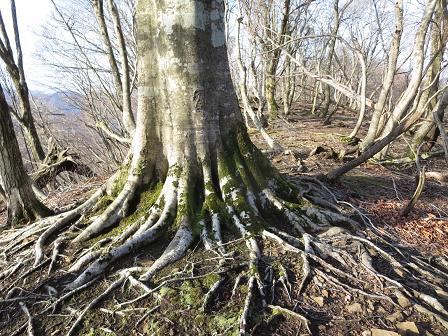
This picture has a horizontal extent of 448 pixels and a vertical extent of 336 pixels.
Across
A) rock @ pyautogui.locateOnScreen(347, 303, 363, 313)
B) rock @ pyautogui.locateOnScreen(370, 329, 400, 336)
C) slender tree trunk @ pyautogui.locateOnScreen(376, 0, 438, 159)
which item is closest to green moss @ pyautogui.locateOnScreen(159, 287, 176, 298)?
rock @ pyautogui.locateOnScreen(347, 303, 363, 313)

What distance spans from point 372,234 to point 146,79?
9.58 ft

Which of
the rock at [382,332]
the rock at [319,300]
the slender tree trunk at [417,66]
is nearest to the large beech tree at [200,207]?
the rock at [319,300]

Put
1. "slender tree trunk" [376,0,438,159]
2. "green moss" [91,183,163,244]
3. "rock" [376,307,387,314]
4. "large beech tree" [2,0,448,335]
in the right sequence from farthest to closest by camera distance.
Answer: "slender tree trunk" [376,0,438,159], "green moss" [91,183,163,244], "large beech tree" [2,0,448,335], "rock" [376,307,387,314]

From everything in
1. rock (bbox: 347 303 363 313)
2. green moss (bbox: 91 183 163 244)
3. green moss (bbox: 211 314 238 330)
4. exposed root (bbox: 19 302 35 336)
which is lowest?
rock (bbox: 347 303 363 313)

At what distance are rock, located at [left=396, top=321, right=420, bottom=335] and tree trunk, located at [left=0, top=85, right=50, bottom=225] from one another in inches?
155

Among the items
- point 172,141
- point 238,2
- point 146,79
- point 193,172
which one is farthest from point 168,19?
point 238,2

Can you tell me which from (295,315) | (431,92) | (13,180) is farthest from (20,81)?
(431,92)

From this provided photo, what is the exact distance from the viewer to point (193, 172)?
349 cm

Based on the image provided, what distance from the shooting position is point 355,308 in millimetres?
2445

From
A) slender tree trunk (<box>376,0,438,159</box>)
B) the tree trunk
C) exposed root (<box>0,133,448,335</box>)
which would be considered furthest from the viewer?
slender tree trunk (<box>376,0,438,159</box>)

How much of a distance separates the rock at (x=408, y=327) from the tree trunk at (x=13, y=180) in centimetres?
393

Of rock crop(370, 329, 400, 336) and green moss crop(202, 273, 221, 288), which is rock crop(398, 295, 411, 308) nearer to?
rock crop(370, 329, 400, 336)

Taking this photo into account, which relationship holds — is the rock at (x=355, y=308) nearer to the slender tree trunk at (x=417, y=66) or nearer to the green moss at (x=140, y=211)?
the green moss at (x=140, y=211)

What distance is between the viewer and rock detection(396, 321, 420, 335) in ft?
7.33
